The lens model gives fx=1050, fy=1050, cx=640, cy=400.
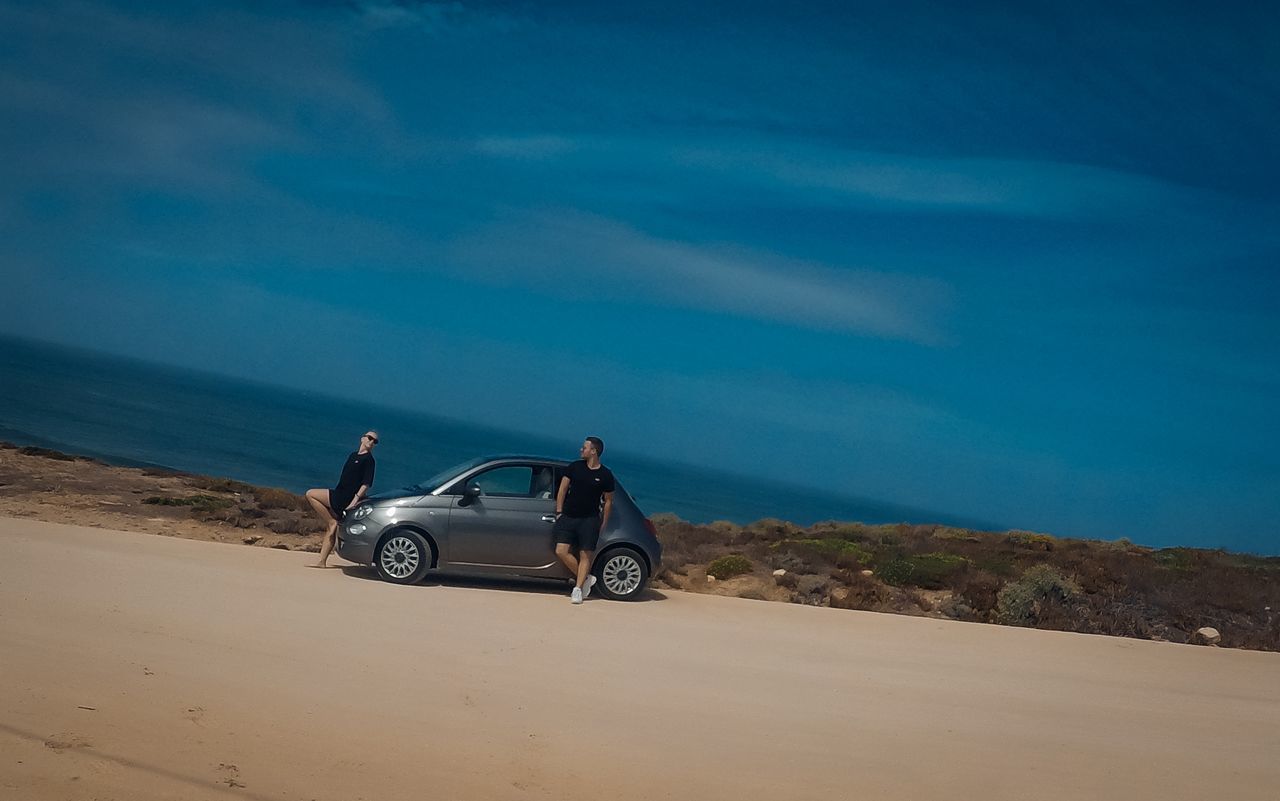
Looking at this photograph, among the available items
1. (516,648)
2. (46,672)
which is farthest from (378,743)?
(516,648)

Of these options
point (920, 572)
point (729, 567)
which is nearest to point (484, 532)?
point (729, 567)

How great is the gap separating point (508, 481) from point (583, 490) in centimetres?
120

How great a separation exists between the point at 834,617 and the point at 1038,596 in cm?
476

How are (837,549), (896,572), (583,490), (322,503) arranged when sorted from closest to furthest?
1. (583,490)
2. (322,503)
3. (896,572)
4. (837,549)

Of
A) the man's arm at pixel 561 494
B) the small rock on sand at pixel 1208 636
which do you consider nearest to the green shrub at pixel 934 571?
the small rock on sand at pixel 1208 636

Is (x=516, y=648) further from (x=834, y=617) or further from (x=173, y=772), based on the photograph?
(x=834, y=617)

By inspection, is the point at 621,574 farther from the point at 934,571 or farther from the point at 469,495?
the point at 934,571

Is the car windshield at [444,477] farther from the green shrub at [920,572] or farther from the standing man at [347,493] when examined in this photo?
the green shrub at [920,572]

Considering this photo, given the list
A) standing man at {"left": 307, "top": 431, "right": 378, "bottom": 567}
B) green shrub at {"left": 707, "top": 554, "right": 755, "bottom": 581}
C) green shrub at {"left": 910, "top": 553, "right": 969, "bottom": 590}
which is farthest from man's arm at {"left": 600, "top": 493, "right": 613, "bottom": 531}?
green shrub at {"left": 910, "top": 553, "right": 969, "bottom": 590}

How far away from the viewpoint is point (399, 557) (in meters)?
12.7

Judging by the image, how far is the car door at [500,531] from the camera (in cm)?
1284

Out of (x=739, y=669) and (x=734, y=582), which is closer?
(x=739, y=669)

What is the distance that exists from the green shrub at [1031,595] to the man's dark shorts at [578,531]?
6960 millimetres

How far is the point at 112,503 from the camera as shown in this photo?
Result: 19.6m
